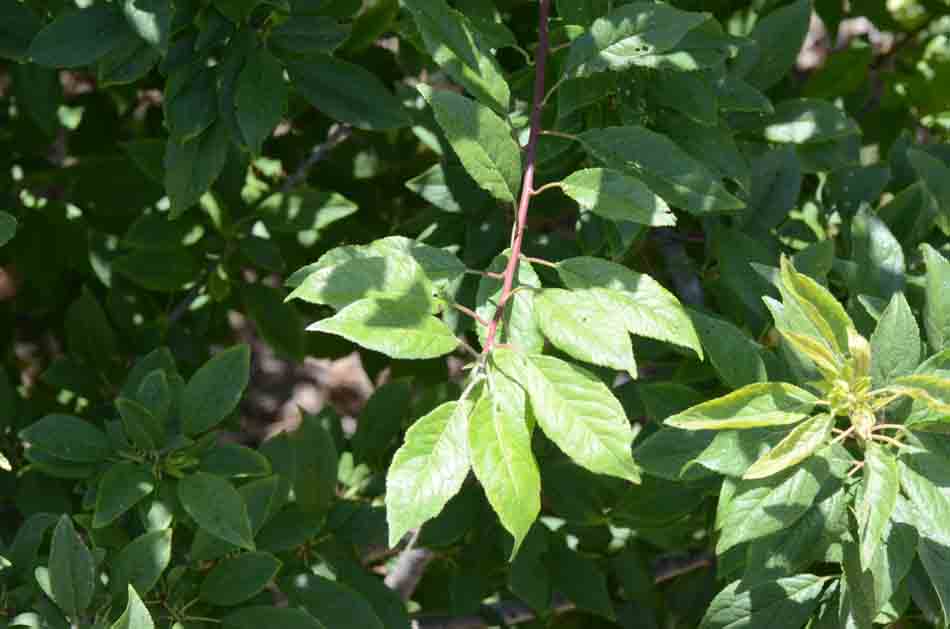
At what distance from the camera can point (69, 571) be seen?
141 centimetres

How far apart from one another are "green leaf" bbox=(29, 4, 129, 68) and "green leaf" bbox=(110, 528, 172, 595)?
0.61 meters

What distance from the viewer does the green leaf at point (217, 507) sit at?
1.53 m

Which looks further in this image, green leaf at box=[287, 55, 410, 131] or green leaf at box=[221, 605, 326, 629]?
green leaf at box=[287, 55, 410, 131]

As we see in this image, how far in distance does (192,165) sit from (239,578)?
557mm

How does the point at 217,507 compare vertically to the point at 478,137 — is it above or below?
below

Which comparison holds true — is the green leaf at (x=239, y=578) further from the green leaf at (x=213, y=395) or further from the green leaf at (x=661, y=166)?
the green leaf at (x=661, y=166)

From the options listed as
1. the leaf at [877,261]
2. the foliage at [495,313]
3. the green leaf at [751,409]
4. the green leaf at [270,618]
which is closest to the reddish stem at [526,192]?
the foliage at [495,313]

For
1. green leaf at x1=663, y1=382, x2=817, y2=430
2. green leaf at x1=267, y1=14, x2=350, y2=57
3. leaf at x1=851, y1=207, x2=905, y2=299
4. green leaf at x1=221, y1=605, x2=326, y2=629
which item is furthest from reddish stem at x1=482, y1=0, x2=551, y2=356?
green leaf at x1=221, y1=605, x2=326, y2=629

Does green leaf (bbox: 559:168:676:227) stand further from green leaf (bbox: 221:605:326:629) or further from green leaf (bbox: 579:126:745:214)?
green leaf (bbox: 221:605:326:629)

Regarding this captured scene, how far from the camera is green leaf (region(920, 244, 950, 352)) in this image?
53.6 inches

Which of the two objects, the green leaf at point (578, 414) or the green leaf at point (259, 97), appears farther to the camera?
the green leaf at point (259, 97)

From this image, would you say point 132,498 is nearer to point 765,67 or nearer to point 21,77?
point 21,77

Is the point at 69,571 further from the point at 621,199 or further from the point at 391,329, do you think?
the point at 621,199

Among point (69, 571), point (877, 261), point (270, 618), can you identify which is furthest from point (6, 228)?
point (877, 261)
